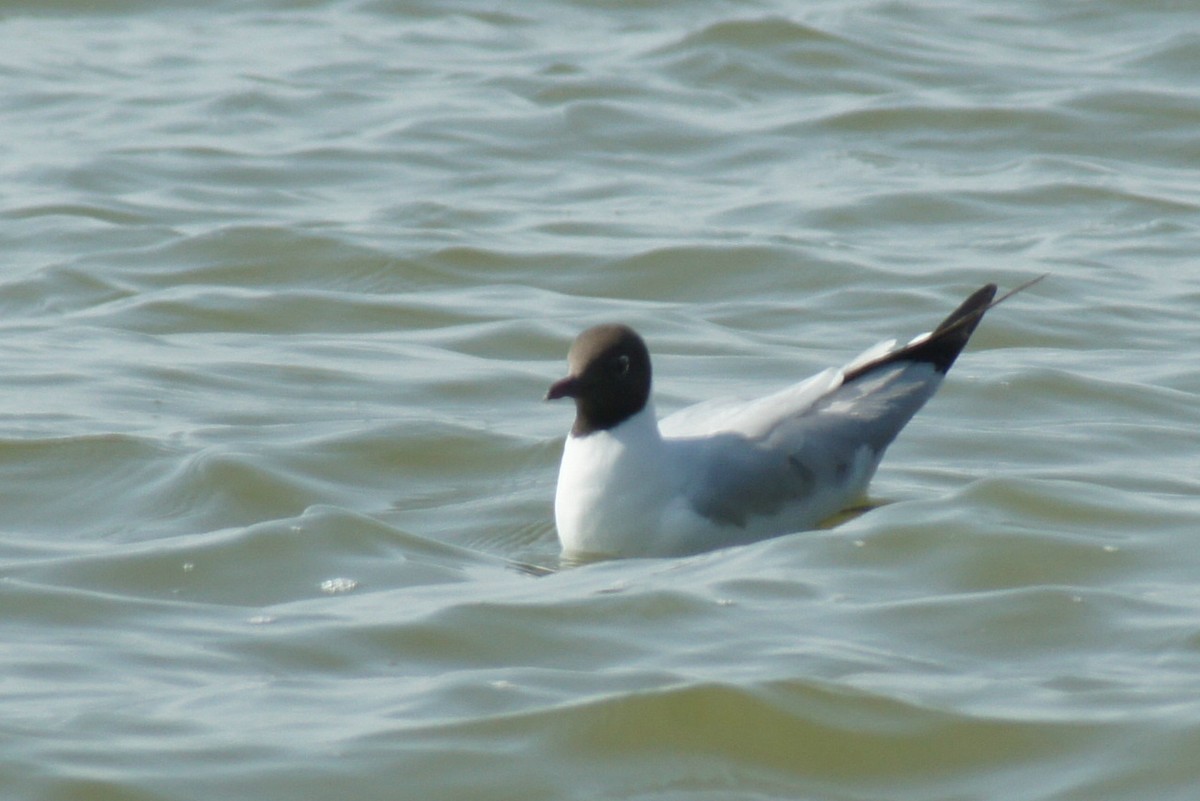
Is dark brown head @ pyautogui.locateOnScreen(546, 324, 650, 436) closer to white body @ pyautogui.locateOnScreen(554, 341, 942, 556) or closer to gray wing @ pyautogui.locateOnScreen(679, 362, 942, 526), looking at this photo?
white body @ pyautogui.locateOnScreen(554, 341, 942, 556)

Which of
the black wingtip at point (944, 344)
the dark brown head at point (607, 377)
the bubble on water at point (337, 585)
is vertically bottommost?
the bubble on water at point (337, 585)

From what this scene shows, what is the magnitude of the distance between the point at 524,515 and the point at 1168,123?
7.91 meters

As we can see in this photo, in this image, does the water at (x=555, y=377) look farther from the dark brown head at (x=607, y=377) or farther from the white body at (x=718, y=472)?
the dark brown head at (x=607, y=377)

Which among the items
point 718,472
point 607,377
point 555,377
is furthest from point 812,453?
point 555,377

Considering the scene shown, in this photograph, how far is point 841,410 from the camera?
744cm

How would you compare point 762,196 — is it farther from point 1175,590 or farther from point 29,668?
point 29,668

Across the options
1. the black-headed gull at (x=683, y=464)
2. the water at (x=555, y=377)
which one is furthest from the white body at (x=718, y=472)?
the water at (x=555, y=377)

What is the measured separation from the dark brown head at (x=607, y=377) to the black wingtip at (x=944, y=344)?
969 millimetres

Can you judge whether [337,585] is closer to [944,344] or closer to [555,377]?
[944,344]

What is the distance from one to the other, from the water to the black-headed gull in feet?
0.72

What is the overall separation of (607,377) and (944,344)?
1529 mm

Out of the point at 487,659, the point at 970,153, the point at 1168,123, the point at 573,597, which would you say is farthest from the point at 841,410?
the point at 1168,123

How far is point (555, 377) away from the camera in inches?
357

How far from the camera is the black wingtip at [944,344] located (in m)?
7.68
